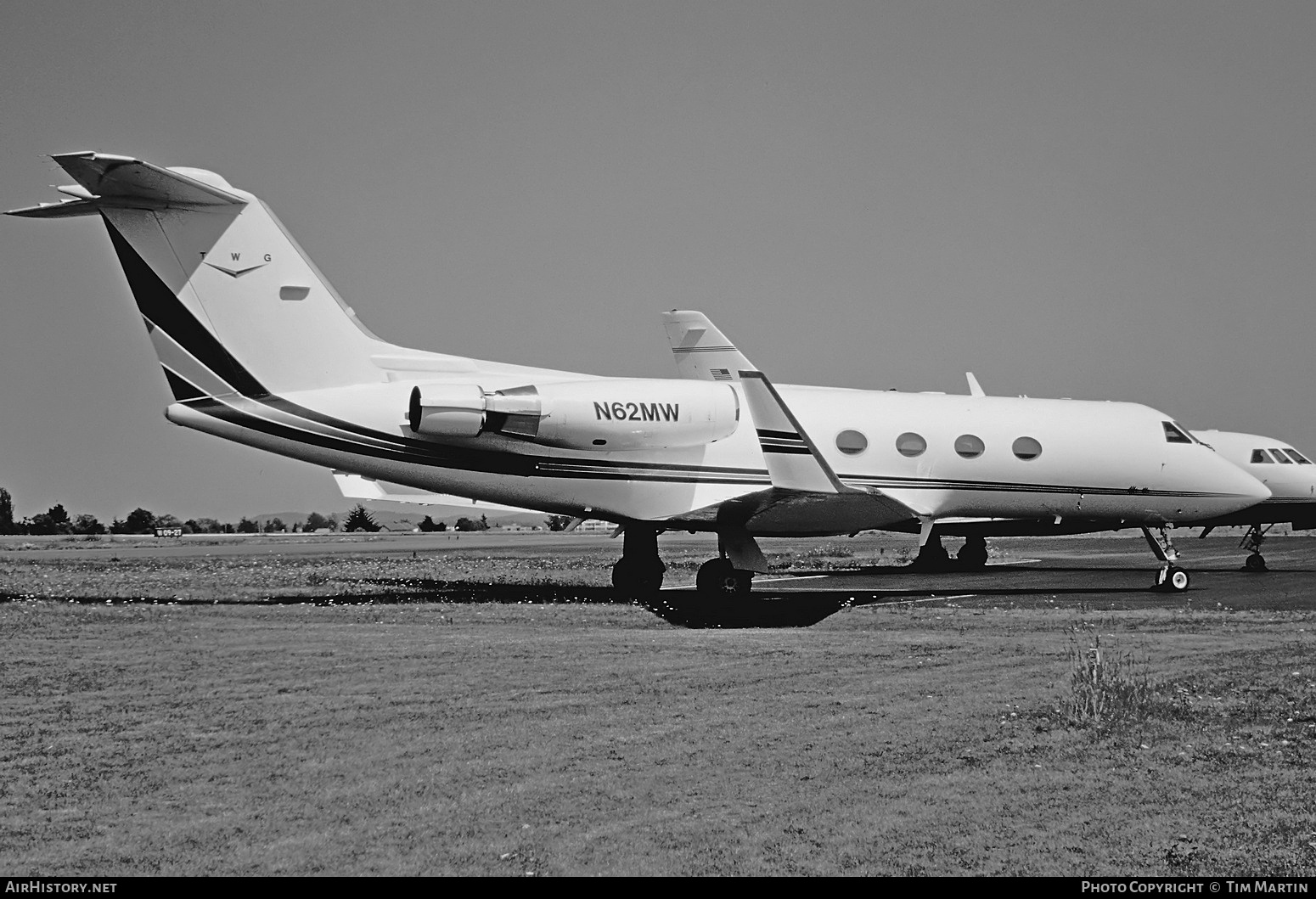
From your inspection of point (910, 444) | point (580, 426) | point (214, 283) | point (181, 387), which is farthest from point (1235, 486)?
point (181, 387)

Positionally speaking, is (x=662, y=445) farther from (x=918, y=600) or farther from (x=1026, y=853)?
(x=1026, y=853)

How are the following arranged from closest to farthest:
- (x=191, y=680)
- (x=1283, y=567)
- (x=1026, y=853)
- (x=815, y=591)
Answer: (x=1026, y=853), (x=191, y=680), (x=815, y=591), (x=1283, y=567)

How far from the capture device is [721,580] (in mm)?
17203

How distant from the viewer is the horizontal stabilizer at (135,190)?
1422 cm

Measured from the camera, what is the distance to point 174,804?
5238 millimetres

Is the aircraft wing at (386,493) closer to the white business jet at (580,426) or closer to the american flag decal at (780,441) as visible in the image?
the white business jet at (580,426)

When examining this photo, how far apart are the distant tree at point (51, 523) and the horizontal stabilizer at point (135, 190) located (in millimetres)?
70080

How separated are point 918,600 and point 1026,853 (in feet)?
43.7

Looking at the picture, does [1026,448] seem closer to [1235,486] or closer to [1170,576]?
[1170,576]

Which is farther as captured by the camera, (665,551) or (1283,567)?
(665,551)

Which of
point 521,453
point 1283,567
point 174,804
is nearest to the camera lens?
point 174,804

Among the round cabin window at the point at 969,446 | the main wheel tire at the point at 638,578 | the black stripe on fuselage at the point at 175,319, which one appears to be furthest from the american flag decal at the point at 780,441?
the black stripe on fuselage at the point at 175,319

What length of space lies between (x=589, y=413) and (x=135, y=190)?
22.1ft
